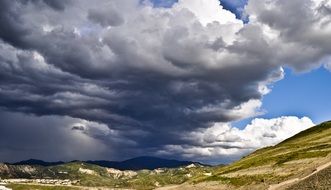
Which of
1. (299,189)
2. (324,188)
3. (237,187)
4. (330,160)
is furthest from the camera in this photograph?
(237,187)

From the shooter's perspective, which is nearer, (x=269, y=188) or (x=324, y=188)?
(x=324, y=188)

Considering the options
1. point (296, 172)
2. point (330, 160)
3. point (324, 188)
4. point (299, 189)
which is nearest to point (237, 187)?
point (296, 172)

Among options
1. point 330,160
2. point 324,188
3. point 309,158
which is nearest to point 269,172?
point 309,158

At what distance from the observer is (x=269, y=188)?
503ft

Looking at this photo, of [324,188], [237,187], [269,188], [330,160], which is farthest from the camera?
[237,187]

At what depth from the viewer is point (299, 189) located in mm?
99500

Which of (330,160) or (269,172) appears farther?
(269,172)

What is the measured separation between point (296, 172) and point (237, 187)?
2619cm

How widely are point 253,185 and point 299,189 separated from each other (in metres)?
81.0

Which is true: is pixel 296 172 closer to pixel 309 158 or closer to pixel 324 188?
pixel 309 158

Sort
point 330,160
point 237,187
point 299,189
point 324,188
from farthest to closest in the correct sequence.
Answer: point 237,187, point 330,160, point 299,189, point 324,188

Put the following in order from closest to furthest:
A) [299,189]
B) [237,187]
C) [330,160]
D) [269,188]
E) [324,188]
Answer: [324,188] < [299,189] < [269,188] < [330,160] < [237,187]

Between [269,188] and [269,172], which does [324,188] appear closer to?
[269,188]

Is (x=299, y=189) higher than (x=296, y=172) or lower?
lower
